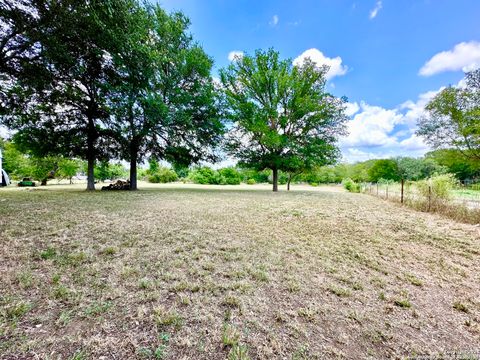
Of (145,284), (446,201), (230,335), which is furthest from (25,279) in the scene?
(446,201)

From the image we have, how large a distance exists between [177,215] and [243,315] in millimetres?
4207

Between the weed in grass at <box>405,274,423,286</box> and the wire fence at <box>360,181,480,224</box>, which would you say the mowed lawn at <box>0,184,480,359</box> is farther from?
the wire fence at <box>360,181,480,224</box>

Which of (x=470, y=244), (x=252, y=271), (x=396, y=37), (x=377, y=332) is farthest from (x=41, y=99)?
(x=396, y=37)

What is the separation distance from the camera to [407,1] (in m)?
7.19

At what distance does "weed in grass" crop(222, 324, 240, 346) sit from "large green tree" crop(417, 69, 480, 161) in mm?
16297

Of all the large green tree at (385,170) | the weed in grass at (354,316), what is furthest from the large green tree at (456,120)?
the large green tree at (385,170)

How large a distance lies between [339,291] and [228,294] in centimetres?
123

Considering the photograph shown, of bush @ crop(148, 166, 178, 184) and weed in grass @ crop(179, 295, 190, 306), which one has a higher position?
bush @ crop(148, 166, 178, 184)

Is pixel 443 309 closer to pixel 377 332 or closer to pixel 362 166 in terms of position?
pixel 377 332

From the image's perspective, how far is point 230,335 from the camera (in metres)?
1.50

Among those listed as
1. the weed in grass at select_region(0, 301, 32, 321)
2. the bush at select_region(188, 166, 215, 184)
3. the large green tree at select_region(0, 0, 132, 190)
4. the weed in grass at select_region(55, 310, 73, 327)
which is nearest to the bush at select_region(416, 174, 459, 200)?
the weed in grass at select_region(55, 310, 73, 327)

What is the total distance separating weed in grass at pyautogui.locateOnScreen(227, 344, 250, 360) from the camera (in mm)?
1311

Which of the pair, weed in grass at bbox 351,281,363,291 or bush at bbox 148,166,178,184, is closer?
weed in grass at bbox 351,281,363,291

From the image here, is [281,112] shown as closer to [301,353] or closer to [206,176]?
[301,353]
